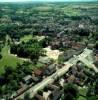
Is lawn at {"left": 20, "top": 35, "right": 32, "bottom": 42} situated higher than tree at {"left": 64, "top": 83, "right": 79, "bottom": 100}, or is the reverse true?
lawn at {"left": 20, "top": 35, "right": 32, "bottom": 42}

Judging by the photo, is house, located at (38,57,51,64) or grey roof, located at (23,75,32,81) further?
house, located at (38,57,51,64)

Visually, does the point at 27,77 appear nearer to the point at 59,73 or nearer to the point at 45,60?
the point at 59,73

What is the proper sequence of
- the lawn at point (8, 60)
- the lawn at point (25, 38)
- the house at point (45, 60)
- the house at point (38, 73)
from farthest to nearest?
1. the lawn at point (25, 38)
2. the house at point (45, 60)
3. the lawn at point (8, 60)
4. the house at point (38, 73)

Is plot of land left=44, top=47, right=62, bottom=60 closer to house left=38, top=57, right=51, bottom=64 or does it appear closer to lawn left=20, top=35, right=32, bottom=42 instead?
house left=38, top=57, right=51, bottom=64

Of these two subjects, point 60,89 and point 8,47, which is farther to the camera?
point 8,47

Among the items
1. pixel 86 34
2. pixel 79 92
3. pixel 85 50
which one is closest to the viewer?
pixel 79 92

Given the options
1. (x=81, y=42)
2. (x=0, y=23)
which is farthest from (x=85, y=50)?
(x=0, y=23)

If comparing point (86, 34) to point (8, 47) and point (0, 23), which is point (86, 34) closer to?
point (8, 47)

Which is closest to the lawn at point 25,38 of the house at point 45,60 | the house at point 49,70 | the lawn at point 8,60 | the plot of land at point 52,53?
the plot of land at point 52,53

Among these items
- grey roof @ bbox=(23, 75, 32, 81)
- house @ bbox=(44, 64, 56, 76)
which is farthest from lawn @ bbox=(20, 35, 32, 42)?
grey roof @ bbox=(23, 75, 32, 81)

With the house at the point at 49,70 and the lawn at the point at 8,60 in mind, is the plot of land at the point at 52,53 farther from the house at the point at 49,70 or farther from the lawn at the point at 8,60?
the house at the point at 49,70

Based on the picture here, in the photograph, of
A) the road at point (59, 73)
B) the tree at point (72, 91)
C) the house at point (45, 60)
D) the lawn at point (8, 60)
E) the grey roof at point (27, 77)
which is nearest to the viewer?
the tree at point (72, 91)
